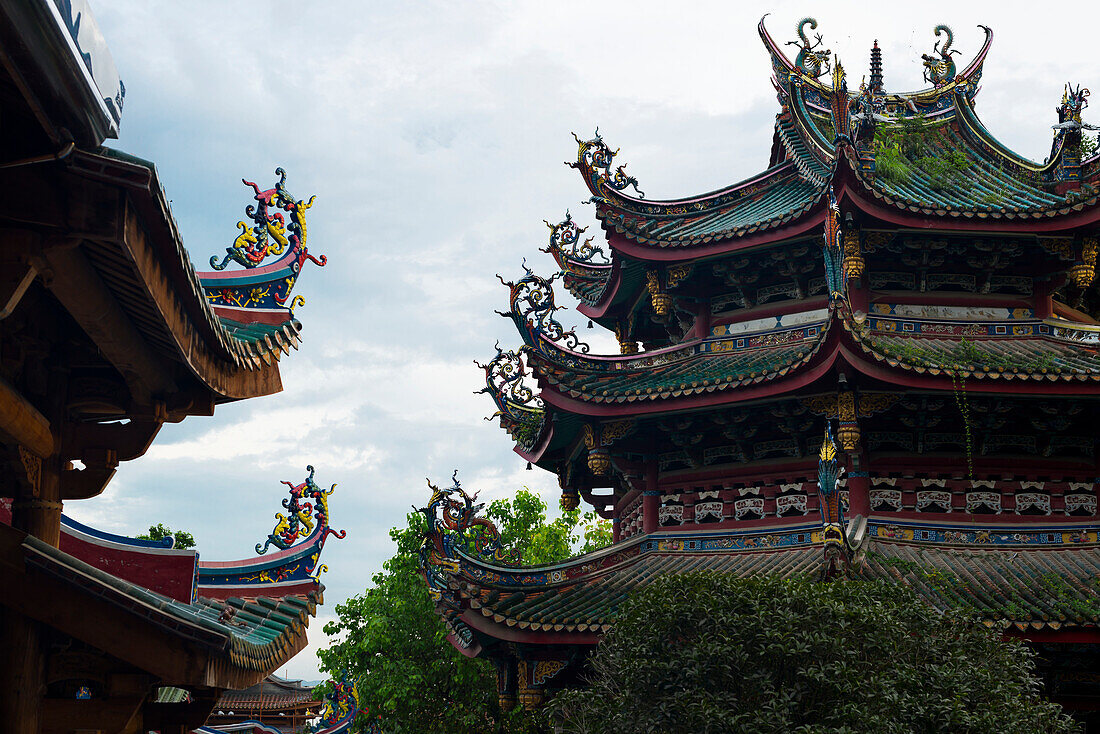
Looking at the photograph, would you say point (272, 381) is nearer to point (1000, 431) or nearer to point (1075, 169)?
point (1000, 431)

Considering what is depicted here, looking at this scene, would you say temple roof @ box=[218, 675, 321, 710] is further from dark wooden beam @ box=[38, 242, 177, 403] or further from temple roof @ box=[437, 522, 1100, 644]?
dark wooden beam @ box=[38, 242, 177, 403]

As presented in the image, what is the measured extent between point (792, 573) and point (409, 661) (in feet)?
35.8

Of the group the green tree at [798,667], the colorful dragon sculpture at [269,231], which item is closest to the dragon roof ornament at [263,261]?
the colorful dragon sculpture at [269,231]

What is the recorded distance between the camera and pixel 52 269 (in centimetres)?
534

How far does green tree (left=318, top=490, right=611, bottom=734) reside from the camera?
814 inches

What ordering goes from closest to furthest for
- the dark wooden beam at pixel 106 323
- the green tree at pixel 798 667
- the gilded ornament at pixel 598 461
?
the dark wooden beam at pixel 106 323 → the green tree at pixel 798 667 → the gilded ornament at pixel 598 461

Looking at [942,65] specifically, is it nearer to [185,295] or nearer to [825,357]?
[825,357]

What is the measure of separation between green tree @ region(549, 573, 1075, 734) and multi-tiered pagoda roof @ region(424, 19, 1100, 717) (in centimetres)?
268

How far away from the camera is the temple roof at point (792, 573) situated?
1188 cm

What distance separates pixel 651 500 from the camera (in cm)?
1509

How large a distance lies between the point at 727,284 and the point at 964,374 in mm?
3850

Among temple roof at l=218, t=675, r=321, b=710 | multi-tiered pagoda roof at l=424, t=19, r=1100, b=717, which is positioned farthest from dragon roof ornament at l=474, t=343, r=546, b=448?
temple roof at l=218, t=675, r=321, b=710

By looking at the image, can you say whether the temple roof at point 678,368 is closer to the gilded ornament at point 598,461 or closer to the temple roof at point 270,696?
the gilded ornament at point 598,461

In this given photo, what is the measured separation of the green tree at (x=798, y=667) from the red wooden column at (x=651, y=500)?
5.68 meters
